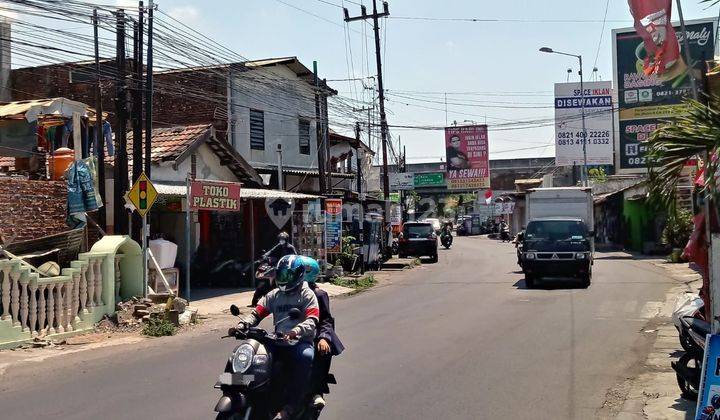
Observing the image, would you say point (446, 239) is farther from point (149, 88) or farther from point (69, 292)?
point (69, 292)

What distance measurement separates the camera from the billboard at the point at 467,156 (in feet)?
178

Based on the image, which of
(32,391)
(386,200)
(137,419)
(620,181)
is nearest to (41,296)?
(32,391)

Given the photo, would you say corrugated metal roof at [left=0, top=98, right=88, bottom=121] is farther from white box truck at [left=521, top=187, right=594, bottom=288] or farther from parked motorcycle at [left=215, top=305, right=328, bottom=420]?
parked motorcycle at [left=215, top=305, right=328, bottom=420]

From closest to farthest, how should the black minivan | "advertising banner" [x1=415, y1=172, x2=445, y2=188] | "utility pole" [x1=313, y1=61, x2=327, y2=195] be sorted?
"utility pole" [x1=313, y1=61, x2=327, y2=195], the black minivan, "advertising banner" [x1=415, y1=172, x2=445, y2=188]

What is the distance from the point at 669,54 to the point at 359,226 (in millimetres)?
22717

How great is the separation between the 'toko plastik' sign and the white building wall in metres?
9.24

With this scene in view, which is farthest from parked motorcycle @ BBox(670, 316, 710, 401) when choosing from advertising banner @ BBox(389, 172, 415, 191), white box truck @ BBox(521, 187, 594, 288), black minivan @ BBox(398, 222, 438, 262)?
advertising banner @ BBox(389, 172, 415, 191)

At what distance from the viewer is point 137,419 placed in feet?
24.3

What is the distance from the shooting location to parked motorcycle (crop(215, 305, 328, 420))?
18.1 feet

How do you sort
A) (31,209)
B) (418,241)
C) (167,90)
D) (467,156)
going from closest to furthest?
(31,209) → (167,90) → (418,241) → (467,156)

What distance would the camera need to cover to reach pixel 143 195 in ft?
51.6

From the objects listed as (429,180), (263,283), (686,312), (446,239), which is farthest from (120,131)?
(429,180)

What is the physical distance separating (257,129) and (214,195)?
12.4 metres

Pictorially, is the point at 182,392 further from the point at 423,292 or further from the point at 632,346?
the point at 423,292
